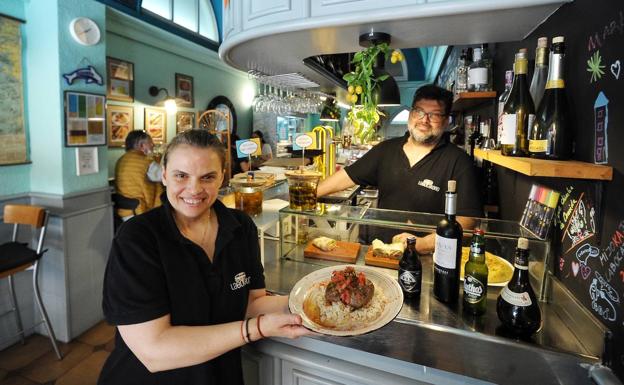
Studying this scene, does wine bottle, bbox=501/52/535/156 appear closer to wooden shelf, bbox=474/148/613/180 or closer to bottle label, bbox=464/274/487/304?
wooden shelf, bbox=474/148/613/180

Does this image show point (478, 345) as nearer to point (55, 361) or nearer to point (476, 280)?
point (476, 280)

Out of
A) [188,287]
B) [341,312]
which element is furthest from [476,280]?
[188,287]

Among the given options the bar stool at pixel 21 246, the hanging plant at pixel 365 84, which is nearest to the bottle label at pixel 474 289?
the hanging plant at pixel 365 84

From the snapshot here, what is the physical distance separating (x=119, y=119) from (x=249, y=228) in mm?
4502

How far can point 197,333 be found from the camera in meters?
1.04

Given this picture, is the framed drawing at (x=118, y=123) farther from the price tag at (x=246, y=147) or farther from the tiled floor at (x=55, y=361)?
the price tag at (x=246, y=147)

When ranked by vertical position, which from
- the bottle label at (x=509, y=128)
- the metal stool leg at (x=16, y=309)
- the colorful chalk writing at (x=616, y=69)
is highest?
the colorful chalk writing at (x=616, y=69)

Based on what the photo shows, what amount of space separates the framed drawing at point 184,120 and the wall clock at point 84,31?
303 cm

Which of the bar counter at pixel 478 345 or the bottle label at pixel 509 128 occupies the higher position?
the bottle label at pixel 509 128

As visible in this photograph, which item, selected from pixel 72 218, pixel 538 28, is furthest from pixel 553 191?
pixel 72 218

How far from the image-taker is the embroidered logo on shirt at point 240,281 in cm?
126

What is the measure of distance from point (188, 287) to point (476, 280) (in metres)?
0.94

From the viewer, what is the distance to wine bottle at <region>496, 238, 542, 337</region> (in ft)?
3.55

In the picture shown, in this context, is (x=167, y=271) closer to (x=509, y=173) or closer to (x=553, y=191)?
(x=553, y=191)
